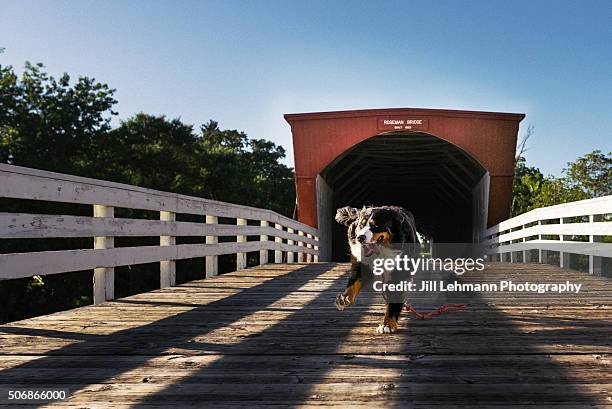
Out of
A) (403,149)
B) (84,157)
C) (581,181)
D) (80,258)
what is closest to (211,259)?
(80,258)

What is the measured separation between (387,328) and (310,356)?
2.71 feet

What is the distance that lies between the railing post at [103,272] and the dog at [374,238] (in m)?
2.57

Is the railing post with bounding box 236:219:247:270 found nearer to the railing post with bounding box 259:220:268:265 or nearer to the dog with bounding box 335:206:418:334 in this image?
the railing post with bounding box 259:220:268:265

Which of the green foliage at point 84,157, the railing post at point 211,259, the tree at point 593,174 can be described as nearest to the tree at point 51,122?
the green foliage at point 84,157

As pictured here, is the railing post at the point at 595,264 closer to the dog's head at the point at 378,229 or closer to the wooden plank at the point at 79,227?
the dog's head at the point at 378,229

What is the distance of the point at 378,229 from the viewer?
3.77m

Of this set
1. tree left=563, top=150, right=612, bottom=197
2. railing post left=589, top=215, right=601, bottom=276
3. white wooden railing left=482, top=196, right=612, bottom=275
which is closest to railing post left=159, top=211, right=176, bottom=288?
white wooden railing left=482, top=196, right=612, bottom=275

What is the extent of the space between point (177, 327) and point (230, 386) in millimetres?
1670

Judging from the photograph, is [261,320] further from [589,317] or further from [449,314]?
[589,317]

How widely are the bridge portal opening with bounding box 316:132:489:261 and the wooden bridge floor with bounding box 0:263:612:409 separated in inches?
564

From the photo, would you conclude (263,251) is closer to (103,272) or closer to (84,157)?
(103,272)

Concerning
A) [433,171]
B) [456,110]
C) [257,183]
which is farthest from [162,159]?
[456,110]

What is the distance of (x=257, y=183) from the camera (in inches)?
1496

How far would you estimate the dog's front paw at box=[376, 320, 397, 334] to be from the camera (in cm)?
386
